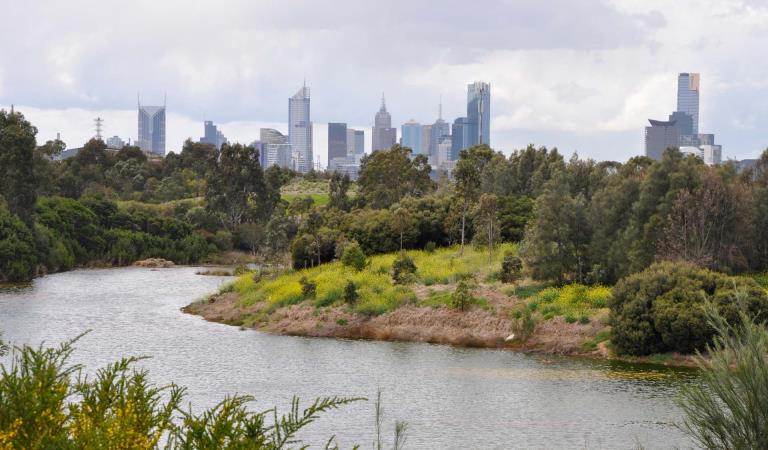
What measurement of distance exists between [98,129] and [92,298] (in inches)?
4350

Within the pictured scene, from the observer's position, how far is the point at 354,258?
55688 millimetres

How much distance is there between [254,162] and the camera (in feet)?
317

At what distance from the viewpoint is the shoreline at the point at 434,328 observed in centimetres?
4053

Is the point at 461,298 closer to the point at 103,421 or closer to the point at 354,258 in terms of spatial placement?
the point at 354,258

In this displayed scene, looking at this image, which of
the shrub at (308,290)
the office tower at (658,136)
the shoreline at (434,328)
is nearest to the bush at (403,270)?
the shoreline at (434,328)

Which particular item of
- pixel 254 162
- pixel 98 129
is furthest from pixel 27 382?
pixel 98 129

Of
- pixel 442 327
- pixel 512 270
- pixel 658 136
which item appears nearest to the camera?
pixel 442 327

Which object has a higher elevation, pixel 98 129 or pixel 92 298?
pixel 98 129

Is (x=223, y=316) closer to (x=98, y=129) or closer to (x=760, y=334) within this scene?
(x=760, y=334)

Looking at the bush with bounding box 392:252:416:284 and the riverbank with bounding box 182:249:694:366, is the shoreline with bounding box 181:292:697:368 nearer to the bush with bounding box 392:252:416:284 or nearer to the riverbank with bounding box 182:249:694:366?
the riverbank with bounding box 182:249:694:366

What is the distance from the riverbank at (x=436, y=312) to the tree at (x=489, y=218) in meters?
1.84

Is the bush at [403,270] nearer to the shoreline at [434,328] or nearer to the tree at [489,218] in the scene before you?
the shoreline at [434,328]

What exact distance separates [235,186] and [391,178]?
62.5 ft

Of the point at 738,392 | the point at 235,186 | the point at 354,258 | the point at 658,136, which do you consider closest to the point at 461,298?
the point at 354,258
